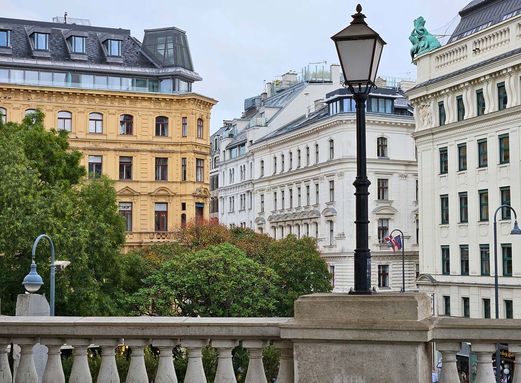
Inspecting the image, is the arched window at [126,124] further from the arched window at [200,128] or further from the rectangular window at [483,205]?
the rectangular window at [483,205]

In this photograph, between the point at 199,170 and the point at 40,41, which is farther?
the point at 199,170

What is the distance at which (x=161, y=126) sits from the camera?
62.8 meters

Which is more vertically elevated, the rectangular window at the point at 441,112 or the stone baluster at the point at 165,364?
the rectangular window at the point at 441,112

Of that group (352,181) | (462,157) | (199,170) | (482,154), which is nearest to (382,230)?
(352,181)

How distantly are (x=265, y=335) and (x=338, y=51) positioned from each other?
9.28 ft

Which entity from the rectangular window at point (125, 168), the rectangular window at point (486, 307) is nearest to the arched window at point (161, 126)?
the rectangular window at point (125, 168)

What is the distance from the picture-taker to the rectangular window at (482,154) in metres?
46.5

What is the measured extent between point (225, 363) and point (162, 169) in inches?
2152

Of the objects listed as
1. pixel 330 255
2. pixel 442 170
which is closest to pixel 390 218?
pixel 330 255

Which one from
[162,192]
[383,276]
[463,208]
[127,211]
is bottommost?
[383,276]

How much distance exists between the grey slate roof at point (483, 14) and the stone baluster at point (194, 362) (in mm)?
38895

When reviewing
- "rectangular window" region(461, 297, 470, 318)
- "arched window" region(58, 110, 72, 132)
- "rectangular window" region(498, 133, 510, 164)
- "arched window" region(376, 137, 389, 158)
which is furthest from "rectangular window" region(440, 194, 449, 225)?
"arched window" region(58, 110, 72, 132)

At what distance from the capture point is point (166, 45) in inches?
2564

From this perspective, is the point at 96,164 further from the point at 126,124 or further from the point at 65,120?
the point at 65,120
